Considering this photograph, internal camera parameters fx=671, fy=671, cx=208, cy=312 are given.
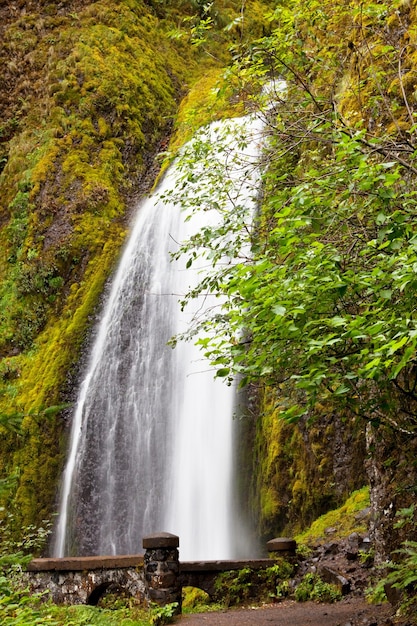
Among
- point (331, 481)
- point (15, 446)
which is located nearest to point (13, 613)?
point (331, 481)

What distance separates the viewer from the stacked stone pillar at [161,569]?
8203 millimetres

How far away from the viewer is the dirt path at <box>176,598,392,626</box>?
6.13 m

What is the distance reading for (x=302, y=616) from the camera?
23.8 ft

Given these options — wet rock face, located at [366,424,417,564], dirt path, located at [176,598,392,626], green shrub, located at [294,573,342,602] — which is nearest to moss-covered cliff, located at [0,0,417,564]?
wet rock face, located at [366,424,417,564]

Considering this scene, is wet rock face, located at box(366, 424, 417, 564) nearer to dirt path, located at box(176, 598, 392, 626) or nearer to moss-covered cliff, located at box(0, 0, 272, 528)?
dirt path, located at box(176, 598, 392, 626)

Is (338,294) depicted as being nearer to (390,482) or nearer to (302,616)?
(390,482)

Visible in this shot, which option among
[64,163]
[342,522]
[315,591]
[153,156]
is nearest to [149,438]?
[342,522]

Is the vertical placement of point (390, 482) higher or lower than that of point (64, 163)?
lower

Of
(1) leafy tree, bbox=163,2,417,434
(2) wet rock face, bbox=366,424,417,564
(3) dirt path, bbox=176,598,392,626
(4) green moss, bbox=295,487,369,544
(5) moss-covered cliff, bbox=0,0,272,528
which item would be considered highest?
(5) moss-covered cliff, bbox=0,0,272,528

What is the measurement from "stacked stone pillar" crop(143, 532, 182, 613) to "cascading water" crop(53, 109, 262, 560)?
3.30 m

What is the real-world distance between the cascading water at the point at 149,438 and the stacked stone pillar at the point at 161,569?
130 inches

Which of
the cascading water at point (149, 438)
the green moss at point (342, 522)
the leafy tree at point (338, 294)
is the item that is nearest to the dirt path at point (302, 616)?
the green moss at point (342, 522)

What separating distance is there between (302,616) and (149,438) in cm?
700

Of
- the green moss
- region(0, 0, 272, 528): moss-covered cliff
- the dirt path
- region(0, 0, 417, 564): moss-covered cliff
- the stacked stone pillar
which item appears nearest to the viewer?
the dirt path
